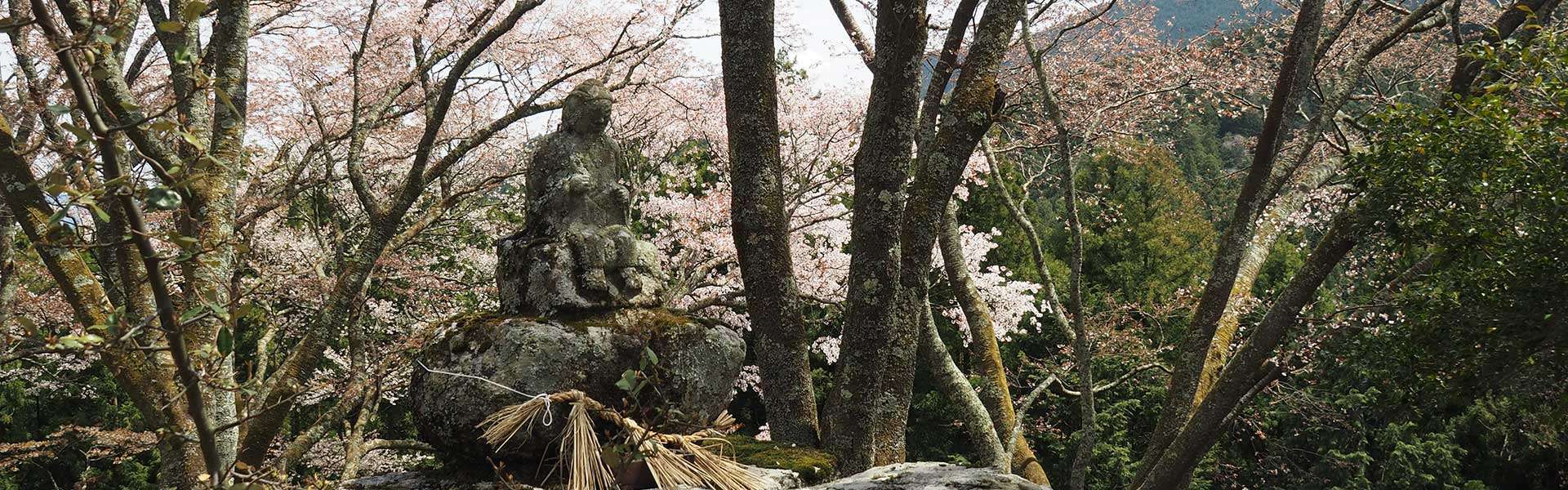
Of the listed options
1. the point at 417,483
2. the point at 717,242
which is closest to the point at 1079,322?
the point at 717,242

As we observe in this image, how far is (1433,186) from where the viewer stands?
424 cm

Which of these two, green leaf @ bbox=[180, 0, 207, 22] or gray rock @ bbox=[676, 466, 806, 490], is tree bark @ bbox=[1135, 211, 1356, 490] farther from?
green leaf @ bbox=[180, 0, 207, 22]

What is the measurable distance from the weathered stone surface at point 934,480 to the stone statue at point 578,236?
1.25 metres

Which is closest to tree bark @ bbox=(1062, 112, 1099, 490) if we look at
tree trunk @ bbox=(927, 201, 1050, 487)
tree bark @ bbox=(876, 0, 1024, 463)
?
tree trunk @ bbox=(927, 201, 1050, 487)

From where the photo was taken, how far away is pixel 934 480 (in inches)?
102

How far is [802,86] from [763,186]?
35.8ft

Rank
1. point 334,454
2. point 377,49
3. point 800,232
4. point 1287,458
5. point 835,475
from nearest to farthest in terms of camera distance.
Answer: point 835,475 → point 377,49 → point 800,232 → point 334,454 → point 1287,458

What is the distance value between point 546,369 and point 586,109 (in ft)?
3.69

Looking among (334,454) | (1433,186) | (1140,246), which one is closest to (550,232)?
(1433,186)

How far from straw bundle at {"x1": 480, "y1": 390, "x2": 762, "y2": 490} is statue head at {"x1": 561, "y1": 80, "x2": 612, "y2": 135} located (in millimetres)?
1241

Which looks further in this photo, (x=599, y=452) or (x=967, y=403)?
(x=967, y=403)

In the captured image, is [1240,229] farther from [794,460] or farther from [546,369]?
[546,369]

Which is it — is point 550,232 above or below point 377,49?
below

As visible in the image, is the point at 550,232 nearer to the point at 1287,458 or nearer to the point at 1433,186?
the point at 1433,186
